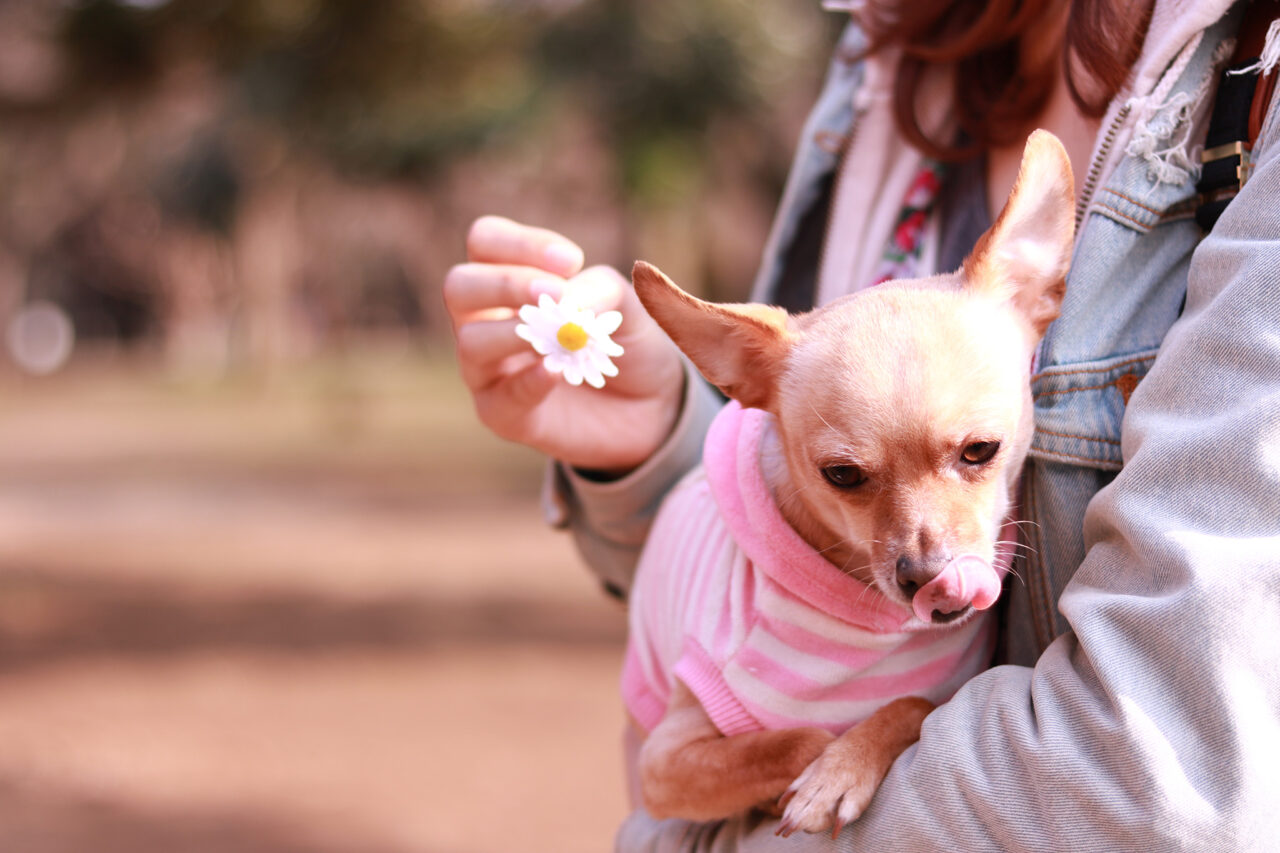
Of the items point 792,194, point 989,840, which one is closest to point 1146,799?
point 989,840

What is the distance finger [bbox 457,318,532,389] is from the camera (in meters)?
1.76

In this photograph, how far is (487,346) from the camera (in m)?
1.77

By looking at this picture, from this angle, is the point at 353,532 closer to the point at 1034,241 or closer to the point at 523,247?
the point at 523,247

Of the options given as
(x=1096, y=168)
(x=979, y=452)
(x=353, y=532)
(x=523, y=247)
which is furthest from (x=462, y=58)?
(x=353, y=532)

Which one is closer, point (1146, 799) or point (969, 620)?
point (1146, 799)

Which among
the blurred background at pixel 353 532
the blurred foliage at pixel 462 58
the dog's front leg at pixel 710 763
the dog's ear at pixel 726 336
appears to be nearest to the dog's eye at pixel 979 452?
the dog's ear at pixel 726 336

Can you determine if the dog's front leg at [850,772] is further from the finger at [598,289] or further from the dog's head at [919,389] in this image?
the finger at [598,289]

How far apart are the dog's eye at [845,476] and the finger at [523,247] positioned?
1.85 ft

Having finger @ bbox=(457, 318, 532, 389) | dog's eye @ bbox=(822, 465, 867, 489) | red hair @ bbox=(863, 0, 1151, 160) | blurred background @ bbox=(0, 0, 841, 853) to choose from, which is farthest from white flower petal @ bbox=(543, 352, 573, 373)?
blurred background @ bbox=(0, 0, 841, 853)

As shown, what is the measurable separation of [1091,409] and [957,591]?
0.28m

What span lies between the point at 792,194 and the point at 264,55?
448cm

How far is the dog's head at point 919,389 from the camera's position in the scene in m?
1.40

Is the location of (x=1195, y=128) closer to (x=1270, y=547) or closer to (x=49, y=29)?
(x=1270, y=547)

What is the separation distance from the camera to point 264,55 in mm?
5664
